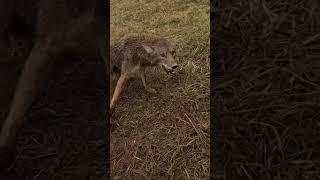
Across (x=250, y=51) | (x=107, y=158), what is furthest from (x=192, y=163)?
(x=250, y=51)

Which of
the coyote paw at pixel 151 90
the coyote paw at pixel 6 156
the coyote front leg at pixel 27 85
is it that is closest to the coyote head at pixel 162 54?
the coyote paw at pixel 151 90

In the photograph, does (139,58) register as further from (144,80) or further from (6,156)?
(6,156)

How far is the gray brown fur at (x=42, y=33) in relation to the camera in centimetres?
271

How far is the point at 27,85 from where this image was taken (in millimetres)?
2730

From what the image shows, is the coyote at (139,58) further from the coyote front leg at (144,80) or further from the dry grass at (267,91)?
the dry grass at (267,91)

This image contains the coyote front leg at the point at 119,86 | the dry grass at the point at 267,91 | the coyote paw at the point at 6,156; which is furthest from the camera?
the coyote front leg at the point at 119,86

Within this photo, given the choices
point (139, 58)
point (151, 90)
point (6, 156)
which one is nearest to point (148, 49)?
point (139, 58)

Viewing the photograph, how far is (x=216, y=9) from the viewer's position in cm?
304

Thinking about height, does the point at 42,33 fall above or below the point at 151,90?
above

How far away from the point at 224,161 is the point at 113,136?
1.94 feet

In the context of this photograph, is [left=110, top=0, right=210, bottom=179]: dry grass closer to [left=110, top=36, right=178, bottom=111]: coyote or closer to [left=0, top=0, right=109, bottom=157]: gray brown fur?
[left=110, top=36, right=178, bottom=111]: coyote

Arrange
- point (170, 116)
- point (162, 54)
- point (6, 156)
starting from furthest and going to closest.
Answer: point (162, 54), point (170, 116), point (6, 156)

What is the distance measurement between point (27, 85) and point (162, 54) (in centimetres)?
71

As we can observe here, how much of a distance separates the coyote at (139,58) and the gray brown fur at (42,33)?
27 centimetres
